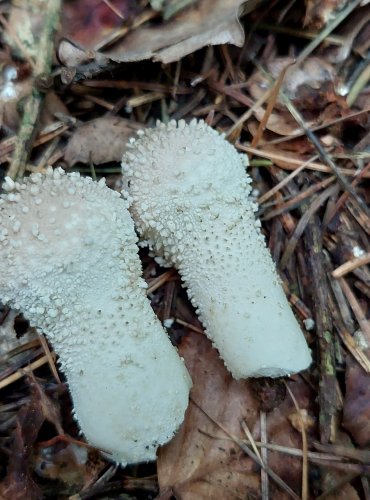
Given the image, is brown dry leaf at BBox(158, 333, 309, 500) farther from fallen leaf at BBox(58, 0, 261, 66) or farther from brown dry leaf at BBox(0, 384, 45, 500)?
fallen leaf at BBox(58, 0, 261, 66)

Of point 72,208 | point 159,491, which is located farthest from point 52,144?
point 159,491

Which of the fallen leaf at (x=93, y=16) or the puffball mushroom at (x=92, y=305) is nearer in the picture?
the puffball mushroom at (x=92, y=305)

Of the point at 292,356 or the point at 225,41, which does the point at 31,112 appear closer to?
the point at 225,41

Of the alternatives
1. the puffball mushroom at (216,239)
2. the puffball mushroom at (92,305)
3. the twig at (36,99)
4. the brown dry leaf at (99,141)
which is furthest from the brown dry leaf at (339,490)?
the twig at (36,99)

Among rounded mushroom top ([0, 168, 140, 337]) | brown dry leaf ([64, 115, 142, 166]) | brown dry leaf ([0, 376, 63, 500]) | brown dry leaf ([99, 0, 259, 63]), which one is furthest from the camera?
brown dry leaf ([64, 115, 142, 166])

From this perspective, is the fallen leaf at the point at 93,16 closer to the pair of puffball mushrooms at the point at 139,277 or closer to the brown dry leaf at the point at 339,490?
the pair of puffball mushrooms at the point at 139,277

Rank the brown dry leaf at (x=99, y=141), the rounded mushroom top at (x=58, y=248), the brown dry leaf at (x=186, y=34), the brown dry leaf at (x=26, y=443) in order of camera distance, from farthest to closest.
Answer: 1. the brown dry leaf at (x=99, y=141)
2. the brown dry leaf at (x=186, y=34)
3. the brown dry leaf at (x=26, y=443)
4. the rounded mushroom top at (x=58, y=248)

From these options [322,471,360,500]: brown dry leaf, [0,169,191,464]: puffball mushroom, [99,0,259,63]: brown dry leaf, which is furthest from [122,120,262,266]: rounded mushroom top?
[322,471,360,500]: brown dry leaf
